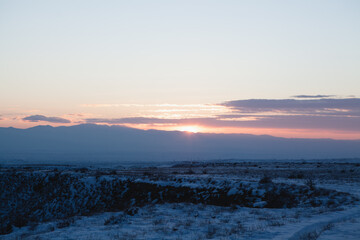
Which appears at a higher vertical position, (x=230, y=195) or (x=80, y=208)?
(x=230, y=195)

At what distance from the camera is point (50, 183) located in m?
36.7

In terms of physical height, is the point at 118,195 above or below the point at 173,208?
below

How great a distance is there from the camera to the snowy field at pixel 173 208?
1418 cm

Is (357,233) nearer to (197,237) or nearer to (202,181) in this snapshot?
(197,237)

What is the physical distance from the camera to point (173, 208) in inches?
868

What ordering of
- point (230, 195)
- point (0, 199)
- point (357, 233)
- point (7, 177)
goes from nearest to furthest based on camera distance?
point (357, 233) < point (230, 195) < point (0, 199) < point (7, 177)

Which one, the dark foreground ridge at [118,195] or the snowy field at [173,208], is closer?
the snowy field at [173,208]

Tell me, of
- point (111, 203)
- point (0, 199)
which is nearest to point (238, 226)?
point (111, 203)

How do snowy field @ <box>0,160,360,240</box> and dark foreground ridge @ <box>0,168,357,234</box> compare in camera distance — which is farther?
dark foreground ridge @ <box>0,168,357,234</box>

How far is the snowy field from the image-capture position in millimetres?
14180

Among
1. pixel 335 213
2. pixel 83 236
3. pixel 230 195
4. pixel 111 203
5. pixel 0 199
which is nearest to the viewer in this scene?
pixel 83 236

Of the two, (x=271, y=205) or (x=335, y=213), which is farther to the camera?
(x=271, y=205)

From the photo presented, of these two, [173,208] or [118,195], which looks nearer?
[173,208]

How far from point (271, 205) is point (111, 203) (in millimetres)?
14528
